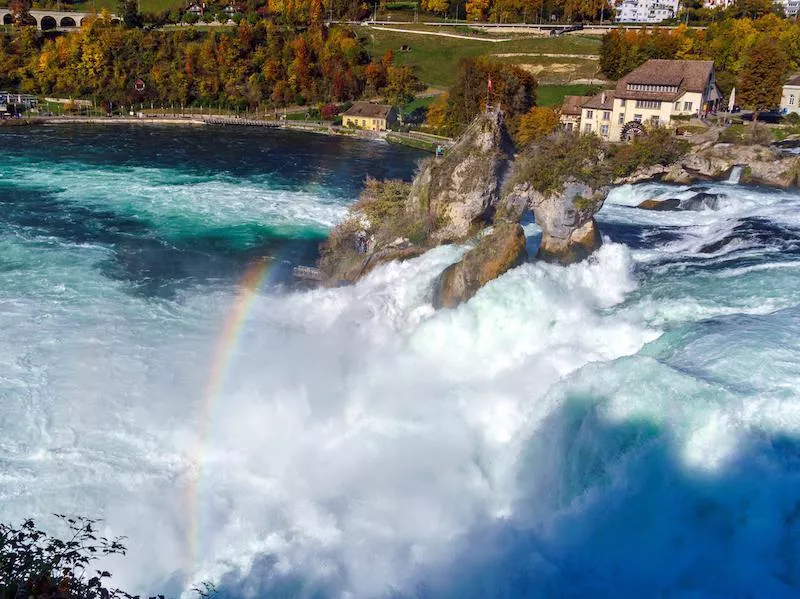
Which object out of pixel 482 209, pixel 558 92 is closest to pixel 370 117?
pixel 558 92

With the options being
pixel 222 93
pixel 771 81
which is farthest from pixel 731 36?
pixel 222 93

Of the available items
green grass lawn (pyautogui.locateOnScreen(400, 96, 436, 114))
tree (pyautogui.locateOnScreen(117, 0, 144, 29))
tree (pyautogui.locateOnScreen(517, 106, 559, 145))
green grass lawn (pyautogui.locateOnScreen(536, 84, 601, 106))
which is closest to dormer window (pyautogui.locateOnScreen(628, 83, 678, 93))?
tree (pyautogui.locateOnScreen(517, 106, 559, 145))

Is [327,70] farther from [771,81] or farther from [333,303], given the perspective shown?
[333,303]

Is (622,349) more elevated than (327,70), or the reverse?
(327,70)

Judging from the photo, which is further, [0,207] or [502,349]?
[0,207]

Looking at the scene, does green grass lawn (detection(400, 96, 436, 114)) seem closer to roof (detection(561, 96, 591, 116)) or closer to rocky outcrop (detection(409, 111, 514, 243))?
roof (detection(561, 96, 591, 116))

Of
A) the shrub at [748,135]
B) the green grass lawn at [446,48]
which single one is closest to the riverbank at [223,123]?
the green grass lawn at [446,48]
